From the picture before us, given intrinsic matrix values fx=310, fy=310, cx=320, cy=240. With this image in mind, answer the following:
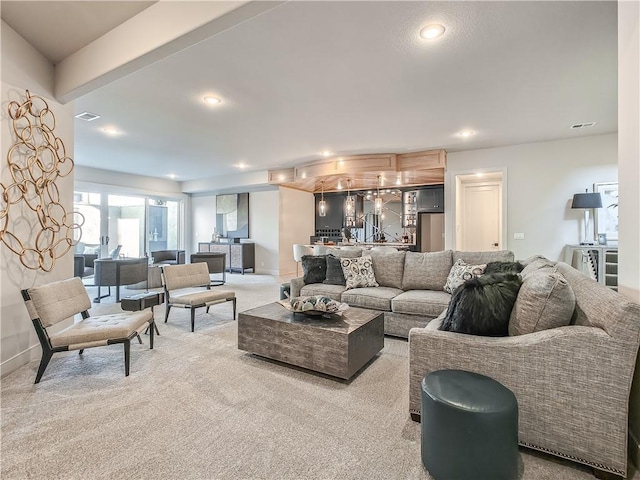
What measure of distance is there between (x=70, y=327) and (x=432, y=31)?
12.3ft

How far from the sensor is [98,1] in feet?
7.37

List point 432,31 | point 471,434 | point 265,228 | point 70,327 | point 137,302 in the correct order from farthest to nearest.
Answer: point 265,228 → point 137,302 → point 70,327 → point 432,31 → point 471,434

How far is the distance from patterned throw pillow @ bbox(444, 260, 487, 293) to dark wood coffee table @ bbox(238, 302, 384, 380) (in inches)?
41.6

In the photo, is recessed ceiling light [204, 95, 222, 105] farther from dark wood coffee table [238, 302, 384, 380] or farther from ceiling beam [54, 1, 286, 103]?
dark wood coffee table [238, 302, 384, 380]

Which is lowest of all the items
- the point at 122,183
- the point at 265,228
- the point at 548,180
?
the point at 265,228

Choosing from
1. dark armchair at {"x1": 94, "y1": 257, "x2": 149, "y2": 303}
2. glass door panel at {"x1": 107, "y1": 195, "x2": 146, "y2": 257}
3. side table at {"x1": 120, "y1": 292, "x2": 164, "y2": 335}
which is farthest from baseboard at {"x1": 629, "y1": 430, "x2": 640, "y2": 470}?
glass door panel at {"x1": 107, "y1": 195, "x2": 146, "y2": 257}

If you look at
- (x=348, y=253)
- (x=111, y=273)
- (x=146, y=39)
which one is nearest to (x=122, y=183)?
(x=111, y=273)

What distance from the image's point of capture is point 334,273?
4.16 meters

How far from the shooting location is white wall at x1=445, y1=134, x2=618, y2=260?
5023mm

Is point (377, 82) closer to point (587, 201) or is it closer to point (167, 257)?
point (587, 201)

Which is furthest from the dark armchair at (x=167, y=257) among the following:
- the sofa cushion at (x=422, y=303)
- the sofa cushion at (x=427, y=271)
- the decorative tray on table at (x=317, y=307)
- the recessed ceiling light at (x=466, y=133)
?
the recessed ceiling light at (x=466, y=133)

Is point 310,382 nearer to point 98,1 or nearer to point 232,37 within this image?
point 232,37

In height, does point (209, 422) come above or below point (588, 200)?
below

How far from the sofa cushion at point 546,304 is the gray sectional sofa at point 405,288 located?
4.60 feet
